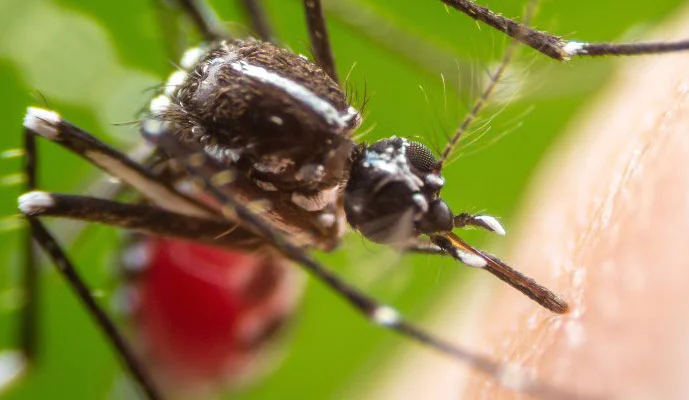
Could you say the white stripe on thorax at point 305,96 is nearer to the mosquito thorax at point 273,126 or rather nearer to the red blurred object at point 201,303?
the mosquito thorax at point 273,126

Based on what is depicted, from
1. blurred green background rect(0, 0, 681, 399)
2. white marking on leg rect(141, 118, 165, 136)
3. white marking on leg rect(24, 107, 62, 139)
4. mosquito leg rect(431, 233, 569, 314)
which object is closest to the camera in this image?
mosquito leg rect(431, 233, 569, 314)

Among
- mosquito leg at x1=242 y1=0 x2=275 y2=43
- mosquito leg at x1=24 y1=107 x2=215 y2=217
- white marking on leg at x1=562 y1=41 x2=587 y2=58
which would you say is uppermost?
white marking on leg at x1=562 y1=41 x2=587 y2=58

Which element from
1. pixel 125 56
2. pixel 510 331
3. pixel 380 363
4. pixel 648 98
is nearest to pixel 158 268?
pixel 125 56

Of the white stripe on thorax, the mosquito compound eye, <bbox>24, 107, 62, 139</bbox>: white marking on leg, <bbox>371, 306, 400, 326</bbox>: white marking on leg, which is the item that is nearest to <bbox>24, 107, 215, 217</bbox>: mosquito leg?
<bbox>24, 107, 62, 139</bbox>: white marking on leg

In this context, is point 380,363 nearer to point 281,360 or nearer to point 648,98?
point 281,360

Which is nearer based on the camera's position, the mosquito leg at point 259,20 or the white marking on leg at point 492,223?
the white marking on leg at point 492,223

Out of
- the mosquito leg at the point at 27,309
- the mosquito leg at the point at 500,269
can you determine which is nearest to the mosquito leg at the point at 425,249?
the mosquito leg at the point at 500,269

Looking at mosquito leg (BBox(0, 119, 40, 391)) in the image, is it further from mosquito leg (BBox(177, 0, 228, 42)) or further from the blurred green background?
mosquito leg (BBox(177, 0, 228, 42))
